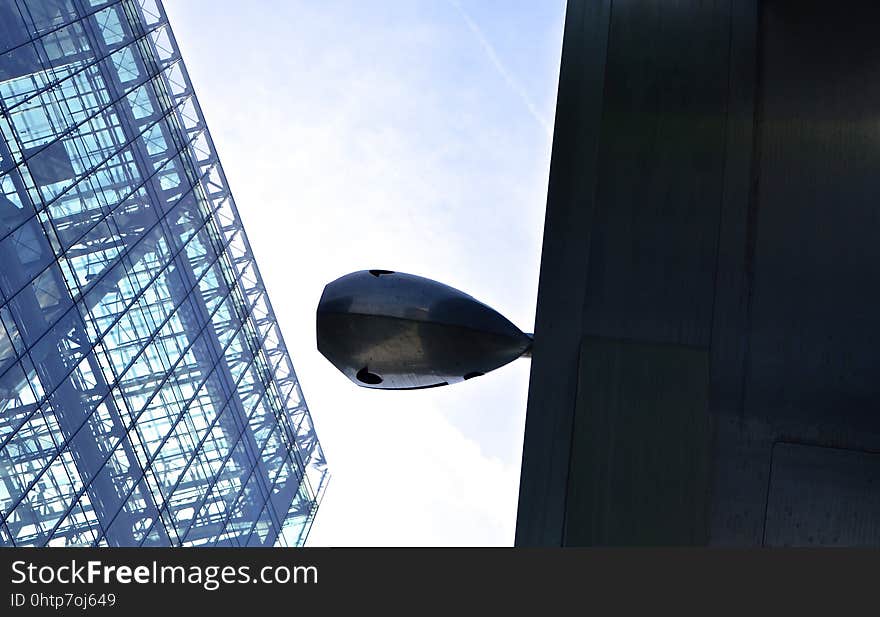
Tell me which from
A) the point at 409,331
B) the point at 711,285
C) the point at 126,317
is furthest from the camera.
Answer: the point at 126,317

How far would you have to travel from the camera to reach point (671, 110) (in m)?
1.65

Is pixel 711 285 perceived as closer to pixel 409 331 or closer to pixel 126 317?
pixel 409 331

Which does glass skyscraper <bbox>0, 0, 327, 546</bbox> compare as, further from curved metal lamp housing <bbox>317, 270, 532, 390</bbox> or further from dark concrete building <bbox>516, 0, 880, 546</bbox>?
dark concrete building <bbox>516, 0, 880, 546</bbox>

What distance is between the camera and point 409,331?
2117 mm

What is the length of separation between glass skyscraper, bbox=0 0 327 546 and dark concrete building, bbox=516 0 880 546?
16.8 m

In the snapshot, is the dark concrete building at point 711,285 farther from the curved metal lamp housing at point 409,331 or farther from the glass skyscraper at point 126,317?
the glass skyscraper at point 126,317

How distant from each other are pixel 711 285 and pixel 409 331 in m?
0.85

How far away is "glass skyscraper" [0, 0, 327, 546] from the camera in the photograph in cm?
1758

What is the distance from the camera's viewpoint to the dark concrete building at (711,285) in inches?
53.8

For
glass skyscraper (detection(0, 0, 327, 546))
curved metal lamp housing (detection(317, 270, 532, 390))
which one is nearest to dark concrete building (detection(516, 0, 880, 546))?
curved metal lamp housing (detection(317, 270, 532, 390))

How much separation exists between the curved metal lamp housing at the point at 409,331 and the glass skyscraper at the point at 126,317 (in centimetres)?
1595

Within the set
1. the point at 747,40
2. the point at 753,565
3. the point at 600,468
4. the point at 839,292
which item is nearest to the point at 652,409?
the point at 600,468

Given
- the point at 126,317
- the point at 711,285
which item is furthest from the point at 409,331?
the point at 126,317

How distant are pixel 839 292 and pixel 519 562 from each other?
912 mm
